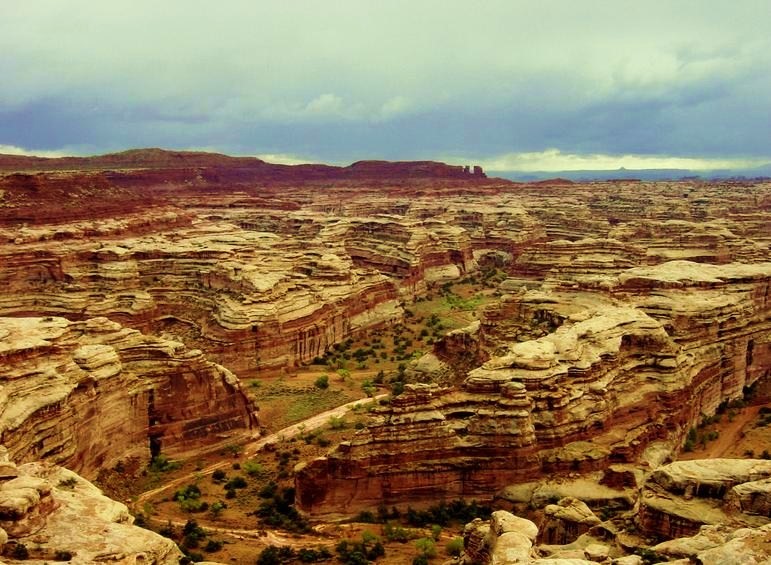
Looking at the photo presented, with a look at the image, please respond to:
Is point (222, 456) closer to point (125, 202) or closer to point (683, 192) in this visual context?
point (125, 202)

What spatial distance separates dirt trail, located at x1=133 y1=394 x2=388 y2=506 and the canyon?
107 cm

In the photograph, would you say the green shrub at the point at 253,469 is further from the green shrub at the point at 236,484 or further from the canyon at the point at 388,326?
the canyon at the point at 388,326

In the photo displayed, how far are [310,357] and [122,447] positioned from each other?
22392mm

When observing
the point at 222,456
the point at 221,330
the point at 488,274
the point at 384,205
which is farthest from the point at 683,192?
the point at 222,456

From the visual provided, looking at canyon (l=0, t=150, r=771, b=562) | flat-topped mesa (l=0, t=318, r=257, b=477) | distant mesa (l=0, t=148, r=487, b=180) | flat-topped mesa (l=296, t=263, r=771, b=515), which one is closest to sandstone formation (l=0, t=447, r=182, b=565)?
canyon (l=0, t=150, r=771, b=562)

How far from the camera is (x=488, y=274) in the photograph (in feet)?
292

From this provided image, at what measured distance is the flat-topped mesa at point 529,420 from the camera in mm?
25969

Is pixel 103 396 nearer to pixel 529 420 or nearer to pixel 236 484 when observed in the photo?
pixel 236 484

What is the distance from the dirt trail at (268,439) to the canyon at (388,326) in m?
1.07

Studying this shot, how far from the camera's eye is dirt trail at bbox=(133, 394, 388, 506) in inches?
1154

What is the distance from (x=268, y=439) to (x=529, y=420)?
1517cm

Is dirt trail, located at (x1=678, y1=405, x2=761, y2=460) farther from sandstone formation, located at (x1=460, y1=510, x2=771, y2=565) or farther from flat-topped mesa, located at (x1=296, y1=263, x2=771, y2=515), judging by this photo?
sandstone formation, located at (x1=460, y1=510, x2=771, y2=565)

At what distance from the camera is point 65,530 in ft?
54.0

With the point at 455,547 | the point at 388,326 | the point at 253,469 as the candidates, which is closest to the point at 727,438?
the point at 455,547
